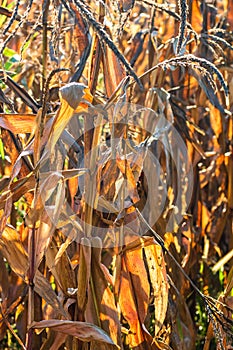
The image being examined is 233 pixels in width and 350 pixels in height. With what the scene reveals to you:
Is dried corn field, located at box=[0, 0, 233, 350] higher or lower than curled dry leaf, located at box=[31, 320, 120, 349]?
higher

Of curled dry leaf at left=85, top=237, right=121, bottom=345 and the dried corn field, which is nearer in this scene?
the dried corn field

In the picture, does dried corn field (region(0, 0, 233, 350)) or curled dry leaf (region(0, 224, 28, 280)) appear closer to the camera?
dried corn field (region(0, 0, 233, 350))

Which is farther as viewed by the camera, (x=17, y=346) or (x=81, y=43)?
(x=17, y=346)

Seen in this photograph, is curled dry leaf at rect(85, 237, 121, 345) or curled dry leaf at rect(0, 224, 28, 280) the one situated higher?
curled dry leaf at rect(0, 224, 28, 280)

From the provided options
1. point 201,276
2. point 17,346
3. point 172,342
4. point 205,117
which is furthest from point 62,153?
point 205,117

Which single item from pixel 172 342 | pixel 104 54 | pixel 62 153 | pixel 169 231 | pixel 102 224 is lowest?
pixel 172 342

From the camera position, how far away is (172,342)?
1.05m

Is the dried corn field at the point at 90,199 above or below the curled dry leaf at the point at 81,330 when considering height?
above

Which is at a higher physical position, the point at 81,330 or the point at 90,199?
the point at 90,199

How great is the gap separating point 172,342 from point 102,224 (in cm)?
30

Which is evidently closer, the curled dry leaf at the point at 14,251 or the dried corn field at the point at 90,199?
the dried corn field at the point at 90,199

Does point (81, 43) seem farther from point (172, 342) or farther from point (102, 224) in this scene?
point (172, 342)

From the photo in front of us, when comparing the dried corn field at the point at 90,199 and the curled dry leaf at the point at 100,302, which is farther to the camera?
the curled dry leaf at the point at 100,302

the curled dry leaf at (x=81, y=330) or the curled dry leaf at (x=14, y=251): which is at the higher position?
the curled dry leaf at (x=14, y=251)
